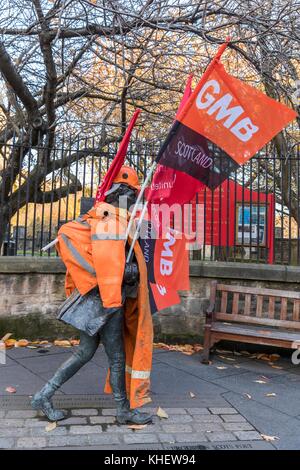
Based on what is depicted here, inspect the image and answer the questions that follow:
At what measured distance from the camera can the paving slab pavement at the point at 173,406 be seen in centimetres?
334

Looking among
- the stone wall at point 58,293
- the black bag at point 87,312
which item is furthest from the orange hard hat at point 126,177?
the stone wall at point 58,293

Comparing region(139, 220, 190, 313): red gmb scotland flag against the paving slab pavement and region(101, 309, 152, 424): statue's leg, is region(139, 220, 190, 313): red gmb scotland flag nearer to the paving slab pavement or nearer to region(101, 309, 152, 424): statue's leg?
region(101, 309, 152, 424): statue's leg

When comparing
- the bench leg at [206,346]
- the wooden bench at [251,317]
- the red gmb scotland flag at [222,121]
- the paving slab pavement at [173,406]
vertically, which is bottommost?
the paving slab pavement at [173,406]

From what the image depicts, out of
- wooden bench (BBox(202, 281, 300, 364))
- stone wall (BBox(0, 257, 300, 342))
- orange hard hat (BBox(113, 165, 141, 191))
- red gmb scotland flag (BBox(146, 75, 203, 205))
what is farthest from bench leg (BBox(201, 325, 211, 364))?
orange hard hat (BBox(113, 165, 141, 191))

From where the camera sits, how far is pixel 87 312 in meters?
3.57

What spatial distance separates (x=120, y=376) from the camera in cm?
362

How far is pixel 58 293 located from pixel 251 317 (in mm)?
2626

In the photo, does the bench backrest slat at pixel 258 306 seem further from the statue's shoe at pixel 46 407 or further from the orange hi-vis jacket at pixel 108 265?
the statue's shoe at pixel 46 407

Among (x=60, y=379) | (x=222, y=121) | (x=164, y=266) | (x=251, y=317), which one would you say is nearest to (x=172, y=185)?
(x=222, y=121)

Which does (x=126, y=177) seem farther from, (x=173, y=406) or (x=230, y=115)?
(x=173, y=406)

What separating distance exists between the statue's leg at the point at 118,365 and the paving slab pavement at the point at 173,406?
99 millimetres
